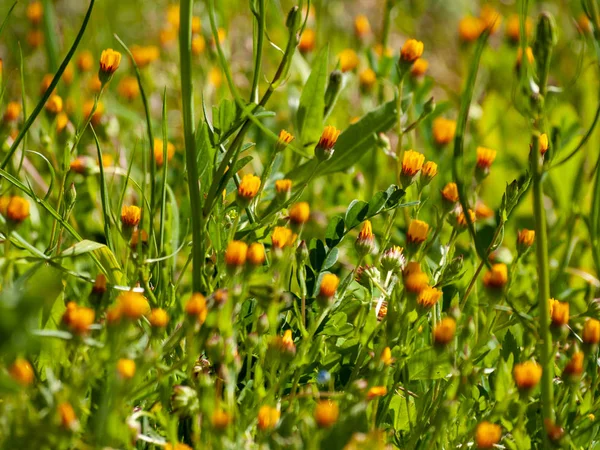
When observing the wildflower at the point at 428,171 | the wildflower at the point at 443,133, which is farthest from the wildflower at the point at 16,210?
the wildflower at the point at 443,133

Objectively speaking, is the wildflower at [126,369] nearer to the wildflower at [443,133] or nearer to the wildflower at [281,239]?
the wildflower at [281,239]

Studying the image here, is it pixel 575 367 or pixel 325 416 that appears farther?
pixel 575 367

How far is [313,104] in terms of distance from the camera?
1.56m

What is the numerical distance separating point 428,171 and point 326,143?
0.63 feet

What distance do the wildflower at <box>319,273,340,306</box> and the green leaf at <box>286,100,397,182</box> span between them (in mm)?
396

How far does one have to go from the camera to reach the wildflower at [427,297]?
3.96 feet

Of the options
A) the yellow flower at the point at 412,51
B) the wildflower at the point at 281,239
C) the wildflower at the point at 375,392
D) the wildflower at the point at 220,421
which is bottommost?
the wildflower at the point at 375,392

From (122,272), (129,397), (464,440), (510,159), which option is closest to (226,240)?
(122,272)

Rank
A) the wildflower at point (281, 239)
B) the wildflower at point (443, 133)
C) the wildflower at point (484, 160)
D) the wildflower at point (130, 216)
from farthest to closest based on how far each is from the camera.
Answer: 1. the wildflower at point (443, 133)
2. the wildflower at point (484, 160)
3. the wildflower at point (130, 216)
4. the wildflower at point (281, 239)

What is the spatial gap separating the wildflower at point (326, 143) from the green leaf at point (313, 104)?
A: 0.19m

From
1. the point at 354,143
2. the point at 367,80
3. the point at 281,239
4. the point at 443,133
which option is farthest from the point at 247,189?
the point at 367,80

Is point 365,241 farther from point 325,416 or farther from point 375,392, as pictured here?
point 325,416

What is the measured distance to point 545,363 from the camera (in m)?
1.14

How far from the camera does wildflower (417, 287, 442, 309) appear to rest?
1208mm
